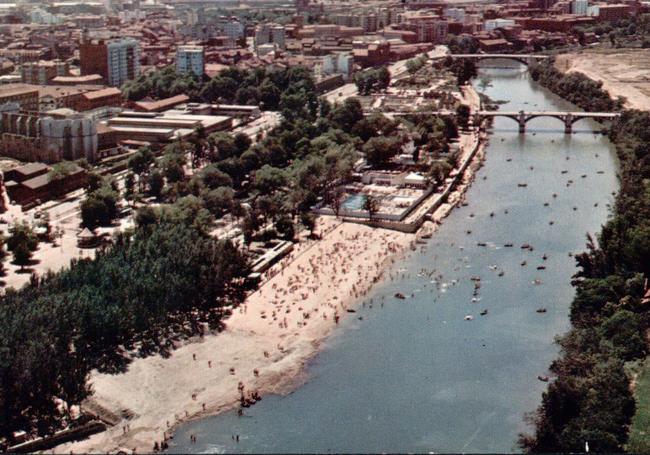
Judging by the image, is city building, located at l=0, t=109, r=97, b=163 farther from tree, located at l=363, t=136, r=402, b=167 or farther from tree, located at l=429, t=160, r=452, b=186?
tree, located at l=429, t=160, r=452, b=186

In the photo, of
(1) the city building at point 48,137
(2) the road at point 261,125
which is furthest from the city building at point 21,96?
(2) the road at point 261,125

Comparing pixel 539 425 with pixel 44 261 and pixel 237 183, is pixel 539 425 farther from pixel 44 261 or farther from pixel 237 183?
pixel 237 183

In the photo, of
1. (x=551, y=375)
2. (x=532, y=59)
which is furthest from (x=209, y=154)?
(x=532, y=59)

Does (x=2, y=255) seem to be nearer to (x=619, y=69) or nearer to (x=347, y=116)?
(x=347, y=116)

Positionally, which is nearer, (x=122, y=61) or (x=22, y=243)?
(x=22, y=243)

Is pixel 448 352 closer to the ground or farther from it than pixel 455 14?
closer to the ground

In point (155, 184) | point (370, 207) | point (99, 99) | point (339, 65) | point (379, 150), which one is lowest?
point (370, 207)

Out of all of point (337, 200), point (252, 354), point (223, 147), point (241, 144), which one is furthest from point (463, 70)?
point (252, 354)

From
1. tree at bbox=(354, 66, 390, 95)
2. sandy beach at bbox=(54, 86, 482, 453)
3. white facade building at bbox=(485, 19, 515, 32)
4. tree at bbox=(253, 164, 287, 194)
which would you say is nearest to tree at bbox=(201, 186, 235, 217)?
tree at bbox=(253, 164, 287, 194)
